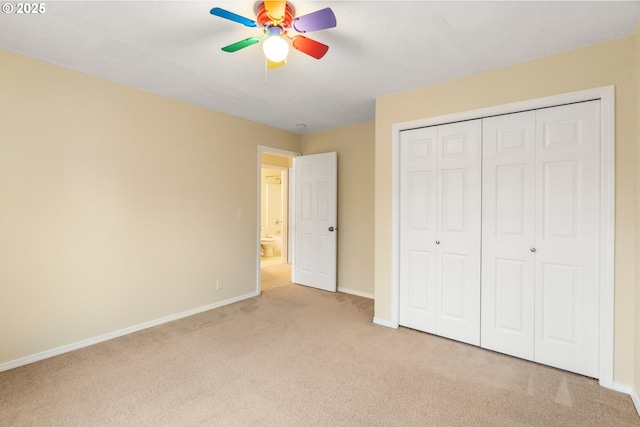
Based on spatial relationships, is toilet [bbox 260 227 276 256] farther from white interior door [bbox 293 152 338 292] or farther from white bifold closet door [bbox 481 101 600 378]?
white bifold closet door [bbox 481 101 600 378]

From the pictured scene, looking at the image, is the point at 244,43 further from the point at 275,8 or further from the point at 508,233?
the point at 508,233

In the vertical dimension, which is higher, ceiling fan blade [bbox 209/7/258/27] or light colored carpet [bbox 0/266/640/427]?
ceiling fan blade [bbox 209/7/258/27]

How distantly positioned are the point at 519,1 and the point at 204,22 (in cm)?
190

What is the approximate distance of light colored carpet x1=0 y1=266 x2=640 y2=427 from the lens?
1.85 meters

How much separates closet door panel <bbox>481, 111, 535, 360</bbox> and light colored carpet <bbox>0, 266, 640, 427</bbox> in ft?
0.77

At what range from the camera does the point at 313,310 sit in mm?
3754

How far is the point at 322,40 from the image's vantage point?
2189mm

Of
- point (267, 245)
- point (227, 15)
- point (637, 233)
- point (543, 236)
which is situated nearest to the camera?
point (227, 15)

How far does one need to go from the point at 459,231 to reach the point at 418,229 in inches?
15.4

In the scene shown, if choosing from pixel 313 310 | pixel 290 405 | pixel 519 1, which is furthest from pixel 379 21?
pixel 313 310

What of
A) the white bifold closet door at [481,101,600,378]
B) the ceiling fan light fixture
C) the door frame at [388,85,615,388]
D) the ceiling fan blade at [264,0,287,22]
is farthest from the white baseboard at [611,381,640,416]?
the ceiling fan blade at [264,0,287,22]

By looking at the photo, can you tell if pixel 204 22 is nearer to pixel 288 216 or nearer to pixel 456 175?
pixel 456 175

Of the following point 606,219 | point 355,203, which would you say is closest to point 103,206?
point 355,203

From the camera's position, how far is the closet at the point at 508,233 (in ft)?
7.54
